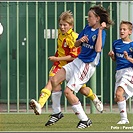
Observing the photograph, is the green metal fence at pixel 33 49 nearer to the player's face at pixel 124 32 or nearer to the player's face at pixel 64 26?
the player's face at pixel 124 32

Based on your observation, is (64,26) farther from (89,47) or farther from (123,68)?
(123,68)

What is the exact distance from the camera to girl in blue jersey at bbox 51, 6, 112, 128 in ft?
29.3

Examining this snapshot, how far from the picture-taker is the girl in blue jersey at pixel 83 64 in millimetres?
8922

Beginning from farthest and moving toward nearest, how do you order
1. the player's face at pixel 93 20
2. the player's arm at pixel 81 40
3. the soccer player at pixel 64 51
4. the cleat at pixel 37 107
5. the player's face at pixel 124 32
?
the player's face at pixel 124 32
the soccer player at pixel 64 51
the player's face at pixel 93 20
the player's arm at pixel 81 40
the cleat at pixel 37 107

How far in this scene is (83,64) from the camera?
9.01 m

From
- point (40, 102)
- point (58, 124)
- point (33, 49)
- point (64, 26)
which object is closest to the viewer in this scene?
point (40, 102)

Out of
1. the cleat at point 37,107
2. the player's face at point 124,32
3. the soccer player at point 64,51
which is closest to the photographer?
the cleat at point 37,107

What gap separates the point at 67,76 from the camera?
358 inches

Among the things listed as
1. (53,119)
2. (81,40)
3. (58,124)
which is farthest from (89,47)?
(58,124)

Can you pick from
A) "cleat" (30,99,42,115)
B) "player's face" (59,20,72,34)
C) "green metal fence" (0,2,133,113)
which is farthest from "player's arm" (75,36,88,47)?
"green metal fence" (0,2,133,113)

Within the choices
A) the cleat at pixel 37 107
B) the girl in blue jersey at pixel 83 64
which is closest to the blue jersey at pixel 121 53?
the girl in blue jersey at pixel 83 64

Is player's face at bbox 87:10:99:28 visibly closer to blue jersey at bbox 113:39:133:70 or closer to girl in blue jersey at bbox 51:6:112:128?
girl in blue jersey at bbox 51:6:112:128

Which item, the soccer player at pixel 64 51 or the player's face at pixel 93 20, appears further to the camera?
the soccer player at pixel 64 51

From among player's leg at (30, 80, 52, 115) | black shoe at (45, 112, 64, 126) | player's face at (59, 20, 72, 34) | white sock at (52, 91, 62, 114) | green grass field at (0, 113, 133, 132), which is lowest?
green grass field at (0, 113, 133, 132)
